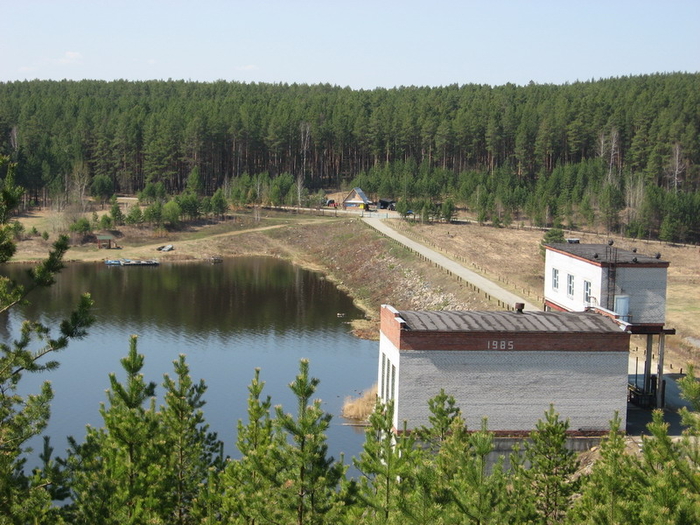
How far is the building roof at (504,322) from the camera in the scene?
97.9ft

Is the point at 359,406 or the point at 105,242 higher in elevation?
the point at 105,242

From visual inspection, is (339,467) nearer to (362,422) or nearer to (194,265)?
(362,422)

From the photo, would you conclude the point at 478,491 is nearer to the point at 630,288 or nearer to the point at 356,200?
the point at 630,288

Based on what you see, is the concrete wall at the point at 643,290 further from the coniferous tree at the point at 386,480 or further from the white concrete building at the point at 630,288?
the coniferous tree at the point at 386,480

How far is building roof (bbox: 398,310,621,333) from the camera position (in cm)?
2983

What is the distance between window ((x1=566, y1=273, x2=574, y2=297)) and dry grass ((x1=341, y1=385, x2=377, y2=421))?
31.8 feet

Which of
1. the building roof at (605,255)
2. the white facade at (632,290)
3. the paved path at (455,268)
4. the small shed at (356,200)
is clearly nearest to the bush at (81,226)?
the paved path at (455,268)

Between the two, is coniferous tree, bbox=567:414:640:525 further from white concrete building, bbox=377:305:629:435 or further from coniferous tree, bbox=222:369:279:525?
white concrete building, bbox=377:305:629:435

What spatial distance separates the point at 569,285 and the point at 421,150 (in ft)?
316

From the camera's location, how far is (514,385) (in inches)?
1176

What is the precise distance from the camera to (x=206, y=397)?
1660 inches

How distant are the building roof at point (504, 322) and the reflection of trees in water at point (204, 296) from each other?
2938 centimetres


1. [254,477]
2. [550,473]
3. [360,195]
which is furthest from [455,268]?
[254,477]

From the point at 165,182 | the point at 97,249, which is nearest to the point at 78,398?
the point at 97,249
